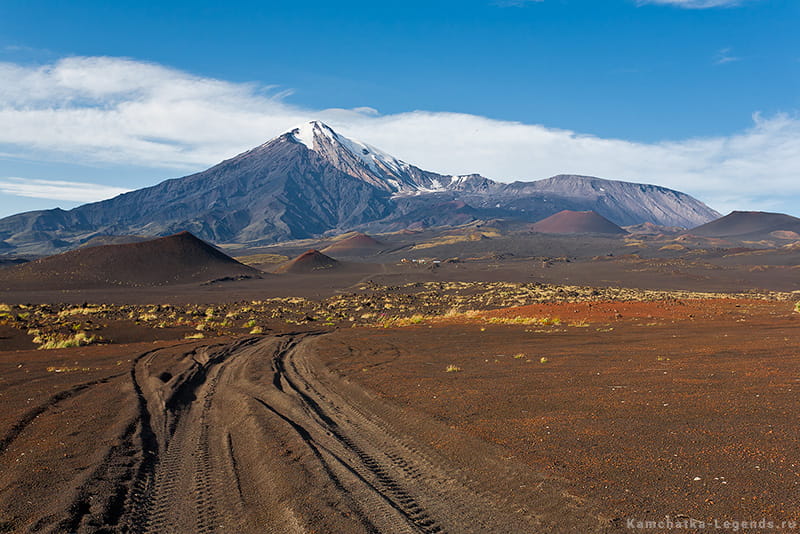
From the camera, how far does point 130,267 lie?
84.1 metres

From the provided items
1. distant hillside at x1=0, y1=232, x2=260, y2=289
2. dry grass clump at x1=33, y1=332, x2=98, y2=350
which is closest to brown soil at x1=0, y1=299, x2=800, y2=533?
dry grass clump at x1=33, y1=332, x2=98, y2=350

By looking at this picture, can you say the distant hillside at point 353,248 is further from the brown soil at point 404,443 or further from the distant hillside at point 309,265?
the brown soil at point 404,443

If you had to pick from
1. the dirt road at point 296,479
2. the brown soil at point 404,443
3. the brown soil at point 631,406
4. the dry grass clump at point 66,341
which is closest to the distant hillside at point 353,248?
the dry grass clump at point 66,341

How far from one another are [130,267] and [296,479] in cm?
8819

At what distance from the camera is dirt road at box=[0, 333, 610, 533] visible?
518cm

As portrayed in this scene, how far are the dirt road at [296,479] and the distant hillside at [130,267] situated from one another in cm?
7466

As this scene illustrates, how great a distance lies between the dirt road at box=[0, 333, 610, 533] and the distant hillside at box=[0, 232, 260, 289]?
74.7 m

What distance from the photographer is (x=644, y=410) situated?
864cm

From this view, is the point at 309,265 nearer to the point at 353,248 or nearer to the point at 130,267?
the point at 130,267

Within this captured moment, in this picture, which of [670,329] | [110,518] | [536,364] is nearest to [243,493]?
[110,518]

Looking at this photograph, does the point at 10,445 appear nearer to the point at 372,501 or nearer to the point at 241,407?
the point at 241,407

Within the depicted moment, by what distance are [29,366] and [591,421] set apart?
14.8 metres

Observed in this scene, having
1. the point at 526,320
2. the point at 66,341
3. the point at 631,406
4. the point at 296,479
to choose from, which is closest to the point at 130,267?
the point at 66,341

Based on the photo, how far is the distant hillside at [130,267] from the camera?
247ft
